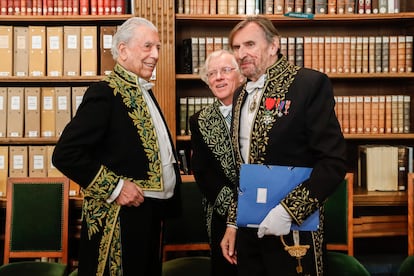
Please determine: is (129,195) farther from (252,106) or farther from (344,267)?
(344,267)

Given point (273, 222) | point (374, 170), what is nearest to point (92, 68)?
point (374, 170)

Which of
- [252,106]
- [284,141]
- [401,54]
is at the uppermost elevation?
[401,54]

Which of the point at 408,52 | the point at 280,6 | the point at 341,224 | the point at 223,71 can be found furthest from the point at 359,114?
the point at 223,71

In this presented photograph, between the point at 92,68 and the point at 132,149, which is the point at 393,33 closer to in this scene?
the point at 92,68

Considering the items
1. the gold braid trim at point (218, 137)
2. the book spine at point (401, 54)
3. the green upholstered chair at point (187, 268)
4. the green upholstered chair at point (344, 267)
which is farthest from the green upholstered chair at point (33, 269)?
the book spine at point (401, 54)

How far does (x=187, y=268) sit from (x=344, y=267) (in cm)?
70

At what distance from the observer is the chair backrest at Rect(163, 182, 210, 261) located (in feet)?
8.77

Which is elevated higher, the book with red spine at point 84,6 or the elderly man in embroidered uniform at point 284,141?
the book with red spine at point 84,6

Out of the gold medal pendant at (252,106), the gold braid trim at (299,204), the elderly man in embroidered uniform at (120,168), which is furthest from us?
the elderly man in embroidered uniform at (120,168)

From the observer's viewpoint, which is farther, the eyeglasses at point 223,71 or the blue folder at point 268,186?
the eyeglasses at point 223,71

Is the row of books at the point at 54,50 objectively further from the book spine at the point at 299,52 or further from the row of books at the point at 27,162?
the book spine at the point at 299,52

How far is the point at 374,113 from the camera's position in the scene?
3.36 metres

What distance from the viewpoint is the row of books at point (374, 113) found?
132 inches

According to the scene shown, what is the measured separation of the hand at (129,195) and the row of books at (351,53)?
1792 millimetres
